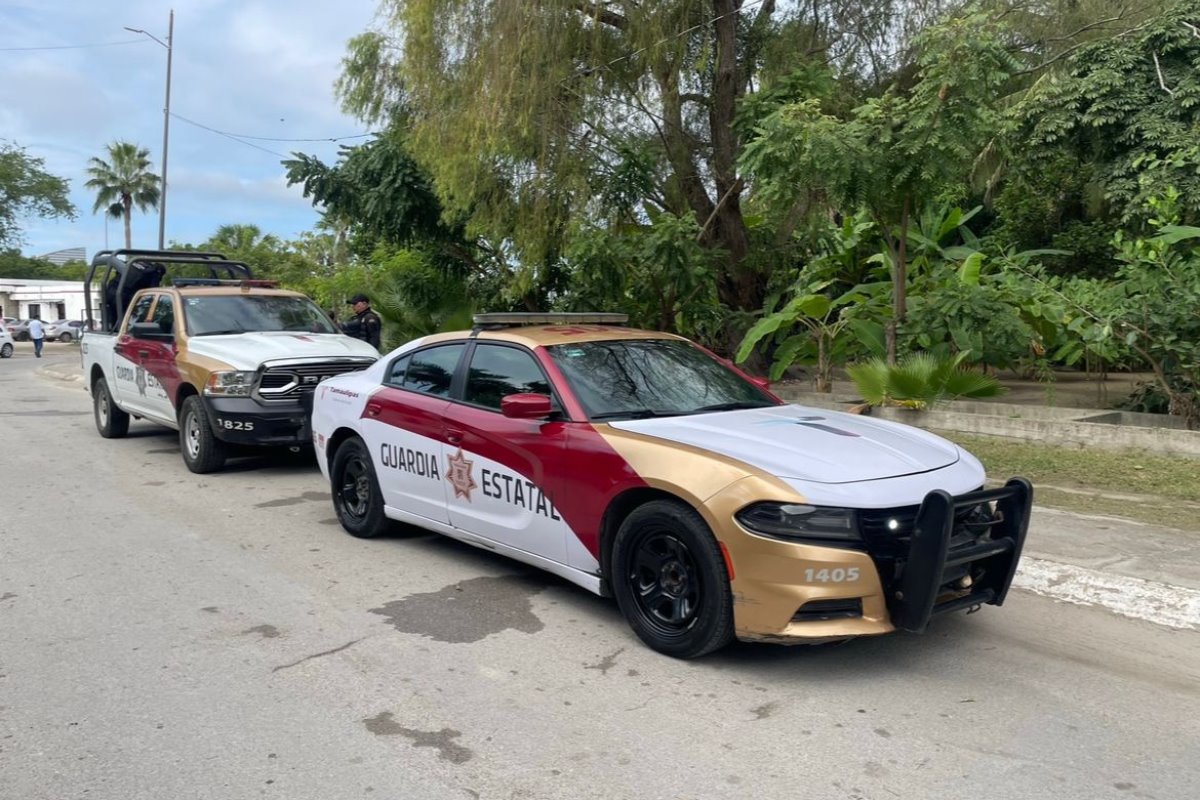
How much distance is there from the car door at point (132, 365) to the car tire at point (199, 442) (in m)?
1.42

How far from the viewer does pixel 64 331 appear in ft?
178

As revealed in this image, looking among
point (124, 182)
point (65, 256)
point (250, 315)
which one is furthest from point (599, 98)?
point (65, 256)

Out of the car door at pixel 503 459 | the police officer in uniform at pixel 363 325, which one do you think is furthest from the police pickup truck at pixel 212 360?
the car door at pixel 503 459

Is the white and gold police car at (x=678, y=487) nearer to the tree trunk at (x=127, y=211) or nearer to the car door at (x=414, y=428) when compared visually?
the car door at (x=414, y=428)

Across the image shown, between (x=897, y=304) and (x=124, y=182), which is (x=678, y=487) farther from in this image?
(x=124, y=182)

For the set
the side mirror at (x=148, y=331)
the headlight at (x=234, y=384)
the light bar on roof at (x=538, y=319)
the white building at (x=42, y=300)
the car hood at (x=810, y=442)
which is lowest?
the white building at (x=42, y=300)

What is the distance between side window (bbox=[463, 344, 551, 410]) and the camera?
5898mm

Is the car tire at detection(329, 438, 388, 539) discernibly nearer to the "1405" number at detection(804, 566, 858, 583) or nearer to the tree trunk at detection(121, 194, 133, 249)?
the "1405" number at detection(804, 566, 858, 583)

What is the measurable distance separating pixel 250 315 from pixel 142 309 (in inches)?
61.9

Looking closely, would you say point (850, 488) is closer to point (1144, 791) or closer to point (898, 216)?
point (1144, 791)

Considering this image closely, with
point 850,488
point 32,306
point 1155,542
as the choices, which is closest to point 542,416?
point 850,488

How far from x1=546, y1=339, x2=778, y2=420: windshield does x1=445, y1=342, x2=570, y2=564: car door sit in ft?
0.73

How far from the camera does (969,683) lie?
181 inches

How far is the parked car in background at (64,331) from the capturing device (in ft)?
176
